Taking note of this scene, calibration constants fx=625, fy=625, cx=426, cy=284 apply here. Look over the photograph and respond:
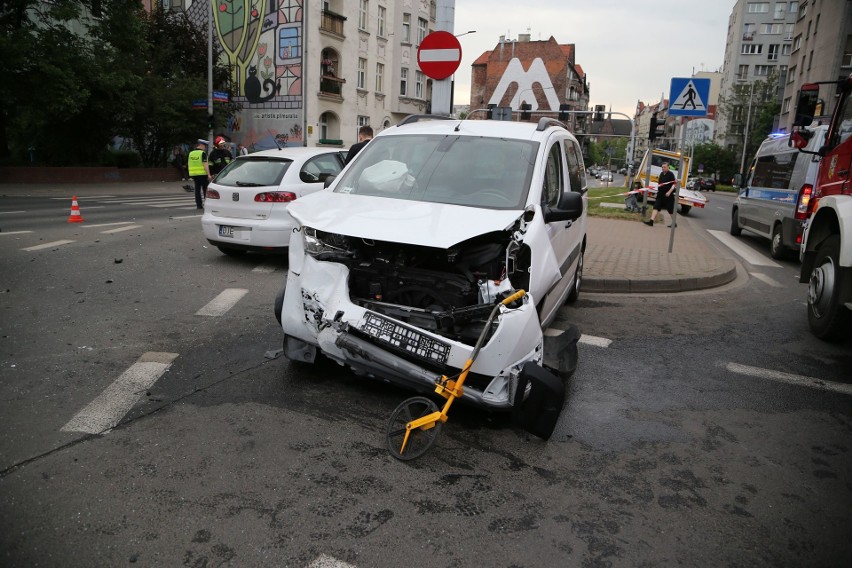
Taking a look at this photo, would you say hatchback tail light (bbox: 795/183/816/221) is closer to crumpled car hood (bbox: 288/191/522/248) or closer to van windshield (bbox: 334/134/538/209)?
van windshield (bbox: 334/134/538/209)

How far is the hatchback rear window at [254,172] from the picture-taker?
370 inches

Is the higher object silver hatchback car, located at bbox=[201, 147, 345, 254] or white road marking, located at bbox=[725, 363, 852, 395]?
silver hatchback car, located at bbox=[201, 147, 345, 254]

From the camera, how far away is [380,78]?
4581cm

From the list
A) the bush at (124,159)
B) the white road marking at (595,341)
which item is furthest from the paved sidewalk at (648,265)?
the bush at (124,159)

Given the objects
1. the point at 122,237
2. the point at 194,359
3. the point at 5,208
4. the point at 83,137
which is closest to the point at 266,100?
the point at 83,137

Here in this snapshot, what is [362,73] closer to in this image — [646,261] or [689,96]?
[689,96]

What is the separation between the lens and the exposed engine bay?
4.14 metres

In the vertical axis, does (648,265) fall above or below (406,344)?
below

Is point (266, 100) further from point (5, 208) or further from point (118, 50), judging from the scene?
point (5, 208)

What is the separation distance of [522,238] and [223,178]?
6.72m

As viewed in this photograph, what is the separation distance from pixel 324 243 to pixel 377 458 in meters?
1.70

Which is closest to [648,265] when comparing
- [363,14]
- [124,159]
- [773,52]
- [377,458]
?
[377,458]

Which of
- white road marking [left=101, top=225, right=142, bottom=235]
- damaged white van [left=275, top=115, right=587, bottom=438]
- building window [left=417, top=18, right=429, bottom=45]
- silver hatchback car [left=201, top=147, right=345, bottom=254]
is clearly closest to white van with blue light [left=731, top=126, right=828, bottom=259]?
damaged white van [left=275, top=115, right=587, bottom=438]

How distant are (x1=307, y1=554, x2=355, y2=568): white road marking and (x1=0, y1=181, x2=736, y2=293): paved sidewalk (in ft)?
22.4
